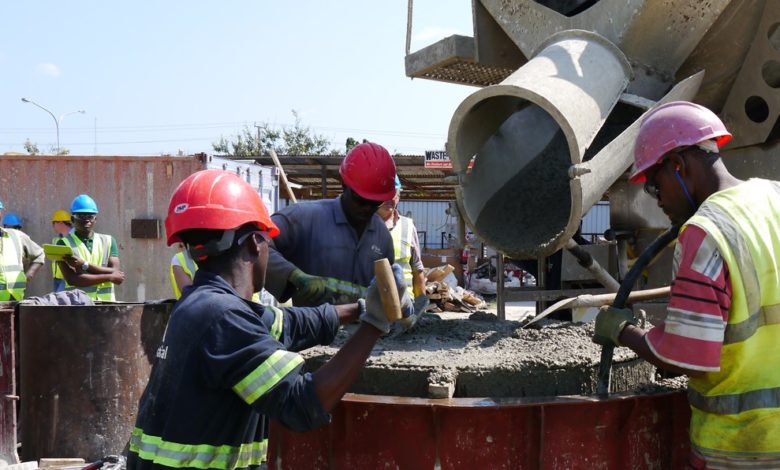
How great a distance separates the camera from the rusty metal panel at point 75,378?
4445mm

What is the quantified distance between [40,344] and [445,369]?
9.92 ft

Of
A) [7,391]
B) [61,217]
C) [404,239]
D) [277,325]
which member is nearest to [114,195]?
[61,217]

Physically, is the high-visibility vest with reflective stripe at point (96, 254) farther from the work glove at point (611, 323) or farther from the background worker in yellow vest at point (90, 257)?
the work glove at point (611, 323)

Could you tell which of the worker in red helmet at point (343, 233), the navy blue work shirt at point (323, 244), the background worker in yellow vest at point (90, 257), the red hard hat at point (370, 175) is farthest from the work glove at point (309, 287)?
the background worker in yellow vest at point (90, 257)

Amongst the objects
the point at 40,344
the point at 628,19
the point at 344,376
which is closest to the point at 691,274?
the point at 344,376

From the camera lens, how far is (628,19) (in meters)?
3.99

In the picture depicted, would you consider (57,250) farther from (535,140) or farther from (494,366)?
(494,366)

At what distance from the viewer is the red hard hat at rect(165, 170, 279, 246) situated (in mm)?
1977

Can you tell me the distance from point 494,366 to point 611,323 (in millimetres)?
473

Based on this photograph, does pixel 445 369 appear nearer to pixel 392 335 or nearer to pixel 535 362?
pixel 535 362

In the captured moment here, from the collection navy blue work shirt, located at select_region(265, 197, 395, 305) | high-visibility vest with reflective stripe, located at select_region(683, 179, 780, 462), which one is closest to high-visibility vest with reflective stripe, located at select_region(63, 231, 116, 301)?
navy blue work shirt, located at select_region(265, 197, 395, 305)

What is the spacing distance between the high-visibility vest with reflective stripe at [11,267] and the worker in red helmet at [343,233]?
352cm

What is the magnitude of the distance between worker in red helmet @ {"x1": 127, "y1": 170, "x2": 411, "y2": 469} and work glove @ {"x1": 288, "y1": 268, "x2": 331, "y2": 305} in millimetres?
1281

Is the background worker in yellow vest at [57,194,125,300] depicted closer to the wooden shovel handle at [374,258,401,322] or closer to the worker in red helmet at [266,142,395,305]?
the worker in red helmet at [266,142,395,305]
